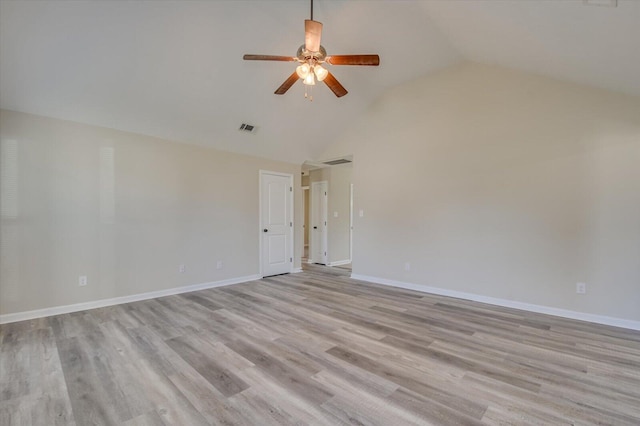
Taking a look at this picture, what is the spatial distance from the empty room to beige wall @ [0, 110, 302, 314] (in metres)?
0.02

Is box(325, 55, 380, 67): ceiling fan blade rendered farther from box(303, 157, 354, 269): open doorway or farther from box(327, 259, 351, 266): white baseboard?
box(327, 259, 351, 266): white baseboard

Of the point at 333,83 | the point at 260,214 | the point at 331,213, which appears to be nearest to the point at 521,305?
the point at 333,83

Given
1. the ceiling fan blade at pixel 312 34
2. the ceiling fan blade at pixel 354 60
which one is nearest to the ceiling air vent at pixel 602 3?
the ceiling fan blade at pixel 354 60

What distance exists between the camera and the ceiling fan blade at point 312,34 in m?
2.37

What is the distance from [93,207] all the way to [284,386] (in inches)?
136

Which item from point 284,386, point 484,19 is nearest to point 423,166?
point 484,19

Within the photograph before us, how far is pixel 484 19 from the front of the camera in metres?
2.84

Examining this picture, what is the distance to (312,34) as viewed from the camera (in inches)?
96.3

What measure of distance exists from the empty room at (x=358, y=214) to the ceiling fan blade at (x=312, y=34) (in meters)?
0.02

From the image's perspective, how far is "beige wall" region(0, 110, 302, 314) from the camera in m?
3.22

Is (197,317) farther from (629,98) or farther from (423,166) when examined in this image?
(629,98)

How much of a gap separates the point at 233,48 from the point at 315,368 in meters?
3.62

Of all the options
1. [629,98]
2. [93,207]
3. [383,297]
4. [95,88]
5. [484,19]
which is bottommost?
[383,297]

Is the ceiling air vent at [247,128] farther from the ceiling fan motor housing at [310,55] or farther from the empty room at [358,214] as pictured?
the ceiling fan motor housing at [310,55]
